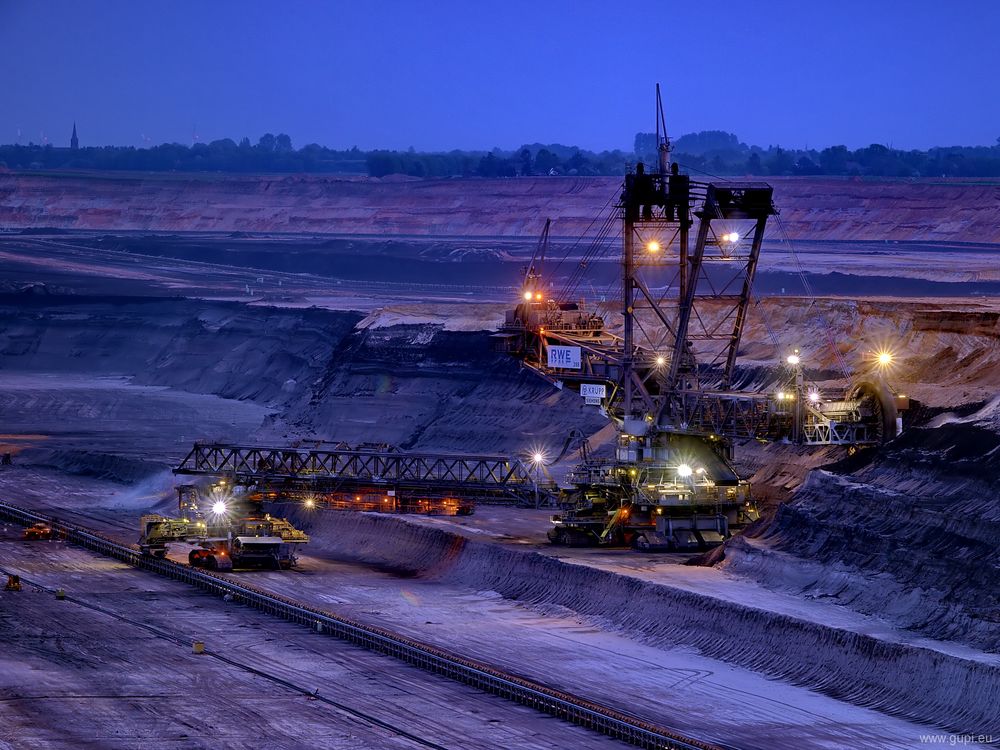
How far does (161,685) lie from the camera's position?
43.7 meters

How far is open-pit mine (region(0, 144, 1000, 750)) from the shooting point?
4084 centimetres

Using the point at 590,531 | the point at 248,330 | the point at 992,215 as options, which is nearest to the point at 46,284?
the point at 248,330

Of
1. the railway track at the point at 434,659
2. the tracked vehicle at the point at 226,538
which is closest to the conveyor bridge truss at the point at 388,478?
the tracked vehicle at the point at 226,538

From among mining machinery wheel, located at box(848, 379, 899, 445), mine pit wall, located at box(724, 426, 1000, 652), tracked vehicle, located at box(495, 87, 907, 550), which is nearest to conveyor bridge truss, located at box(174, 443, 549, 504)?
tracked vehicle, located at box(495, 87, 907, 550)

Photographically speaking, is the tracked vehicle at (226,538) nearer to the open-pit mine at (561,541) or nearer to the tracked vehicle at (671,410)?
the open-pit mine at (561,541)

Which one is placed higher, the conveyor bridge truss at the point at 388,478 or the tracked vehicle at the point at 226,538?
the conveyor bridge truss at the point at 388,478

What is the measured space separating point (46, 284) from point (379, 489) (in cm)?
10473

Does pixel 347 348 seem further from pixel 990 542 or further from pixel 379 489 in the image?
pixel 990 542

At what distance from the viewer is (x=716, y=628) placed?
47312 millimetres

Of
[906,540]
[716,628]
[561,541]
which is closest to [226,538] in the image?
[561,541]

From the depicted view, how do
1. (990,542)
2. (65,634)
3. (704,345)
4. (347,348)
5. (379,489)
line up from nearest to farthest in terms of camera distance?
(990,542)
(65,634)
(379,489)
(704,345)
(347,348)

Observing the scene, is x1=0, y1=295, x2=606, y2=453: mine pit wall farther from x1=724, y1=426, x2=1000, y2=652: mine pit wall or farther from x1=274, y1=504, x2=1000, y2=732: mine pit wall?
x1=724, y1=426, x2=1000, y2=652: mine pit wall

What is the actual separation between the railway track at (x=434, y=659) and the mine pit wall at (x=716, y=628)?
19.3 ft

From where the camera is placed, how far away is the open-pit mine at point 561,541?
40.8 m
